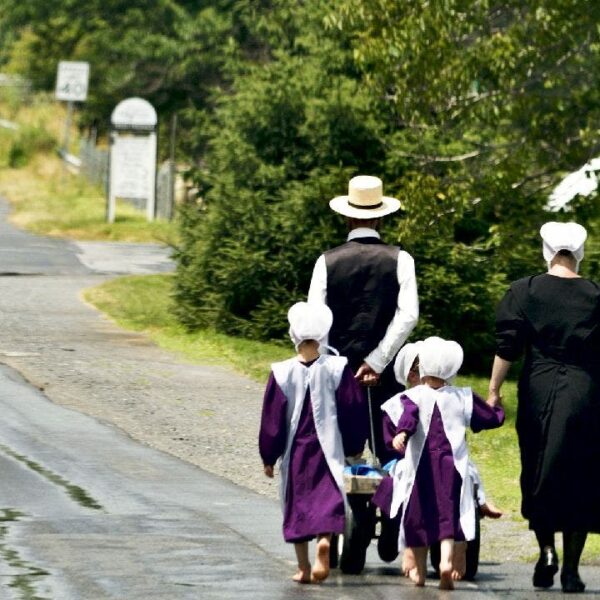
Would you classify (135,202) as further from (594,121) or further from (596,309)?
(596,309)

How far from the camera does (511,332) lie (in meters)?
8.77

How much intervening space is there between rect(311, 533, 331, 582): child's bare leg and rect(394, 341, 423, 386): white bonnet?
34.1 inches

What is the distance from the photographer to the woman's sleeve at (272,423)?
27.8 feet

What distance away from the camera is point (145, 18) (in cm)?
3678

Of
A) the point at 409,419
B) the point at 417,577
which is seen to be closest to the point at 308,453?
the point at 409,419

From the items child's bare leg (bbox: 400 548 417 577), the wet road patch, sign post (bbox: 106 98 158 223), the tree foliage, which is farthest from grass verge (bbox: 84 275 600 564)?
sign post (bbox: 106 98 158 223)

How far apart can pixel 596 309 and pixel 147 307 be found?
12593 millimetres

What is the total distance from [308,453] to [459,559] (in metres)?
0.82

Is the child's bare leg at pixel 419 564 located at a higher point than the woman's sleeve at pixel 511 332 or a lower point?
lower

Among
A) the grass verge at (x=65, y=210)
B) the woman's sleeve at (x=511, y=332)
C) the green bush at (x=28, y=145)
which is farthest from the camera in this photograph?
the green bush at (x=28, y=145)

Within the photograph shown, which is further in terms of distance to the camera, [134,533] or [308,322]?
[134,533]

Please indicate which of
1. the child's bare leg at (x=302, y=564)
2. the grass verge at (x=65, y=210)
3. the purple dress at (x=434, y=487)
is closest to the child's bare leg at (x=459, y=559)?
the purple dress at (x=434, y=487)

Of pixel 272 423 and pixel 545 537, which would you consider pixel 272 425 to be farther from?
pixel 545 537

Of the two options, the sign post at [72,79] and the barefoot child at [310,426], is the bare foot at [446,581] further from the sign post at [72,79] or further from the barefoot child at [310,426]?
the sign post at [72,79]
